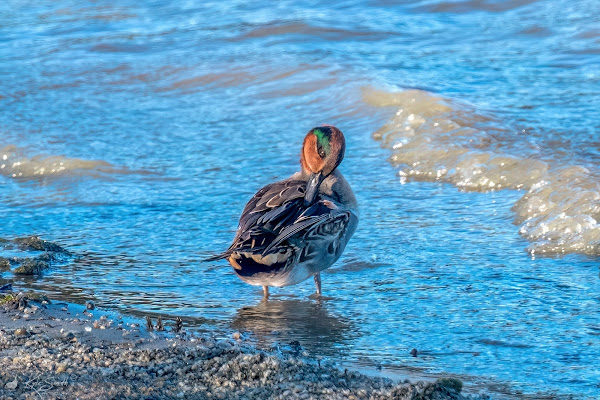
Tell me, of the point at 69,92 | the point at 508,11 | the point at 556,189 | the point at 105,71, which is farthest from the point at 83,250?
the point at 508,11

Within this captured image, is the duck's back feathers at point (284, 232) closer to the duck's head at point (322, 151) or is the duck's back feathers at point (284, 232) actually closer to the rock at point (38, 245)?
the duck's head at point (322, 151)

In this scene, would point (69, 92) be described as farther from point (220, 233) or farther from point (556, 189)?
point (556, 189)

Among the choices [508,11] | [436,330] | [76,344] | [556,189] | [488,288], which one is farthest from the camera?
[508,11]

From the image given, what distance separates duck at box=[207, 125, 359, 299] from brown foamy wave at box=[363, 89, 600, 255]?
4.36ft

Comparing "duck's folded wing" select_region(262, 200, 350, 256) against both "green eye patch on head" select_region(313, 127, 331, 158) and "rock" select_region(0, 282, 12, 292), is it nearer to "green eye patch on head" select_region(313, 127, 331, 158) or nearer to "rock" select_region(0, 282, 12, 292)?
"green eye patch on head" select_region(313, 127, 331, 158)

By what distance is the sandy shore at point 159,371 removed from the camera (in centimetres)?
356

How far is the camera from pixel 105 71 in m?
11.2

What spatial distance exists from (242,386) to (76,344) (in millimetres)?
791

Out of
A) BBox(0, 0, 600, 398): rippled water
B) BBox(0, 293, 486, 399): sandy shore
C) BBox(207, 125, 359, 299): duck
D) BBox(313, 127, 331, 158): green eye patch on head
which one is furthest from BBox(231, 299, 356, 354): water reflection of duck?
BBox(313, 127, 331, 158): green eye patch on head

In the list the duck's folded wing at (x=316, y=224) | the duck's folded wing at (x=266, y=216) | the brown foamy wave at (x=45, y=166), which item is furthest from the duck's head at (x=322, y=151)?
the brown foamy wave at (x=45, y=166)

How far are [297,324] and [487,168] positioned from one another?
3.01m

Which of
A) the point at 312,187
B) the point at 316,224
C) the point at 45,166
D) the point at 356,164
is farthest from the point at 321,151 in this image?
the point at 45,166

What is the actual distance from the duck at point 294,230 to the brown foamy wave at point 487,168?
1329mm

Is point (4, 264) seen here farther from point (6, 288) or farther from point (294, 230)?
point (294, 230)
